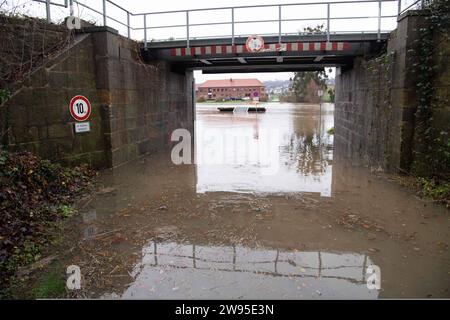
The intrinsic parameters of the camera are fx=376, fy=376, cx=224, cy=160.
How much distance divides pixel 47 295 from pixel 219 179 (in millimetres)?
5889

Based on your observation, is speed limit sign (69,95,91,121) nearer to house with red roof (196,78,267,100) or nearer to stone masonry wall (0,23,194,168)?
stone masonry wall (0,23,194,168)

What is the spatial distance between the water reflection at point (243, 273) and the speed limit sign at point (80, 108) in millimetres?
5021

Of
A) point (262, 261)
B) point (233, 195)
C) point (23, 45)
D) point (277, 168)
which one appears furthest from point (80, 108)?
point (262, 261)

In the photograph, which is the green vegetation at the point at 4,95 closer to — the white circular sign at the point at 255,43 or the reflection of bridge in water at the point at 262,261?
the reflection of bridge in water at the point at 262,261

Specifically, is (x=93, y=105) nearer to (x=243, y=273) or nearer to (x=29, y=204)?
(x=29, y=204)

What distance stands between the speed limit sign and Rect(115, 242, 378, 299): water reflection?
502 cm

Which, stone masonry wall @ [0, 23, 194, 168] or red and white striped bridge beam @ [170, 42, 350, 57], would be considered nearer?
stone masonry wall @ [0, 23, 194, 168]

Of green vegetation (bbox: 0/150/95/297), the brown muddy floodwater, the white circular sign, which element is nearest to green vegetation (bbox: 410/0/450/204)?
the brown muddy floodwater

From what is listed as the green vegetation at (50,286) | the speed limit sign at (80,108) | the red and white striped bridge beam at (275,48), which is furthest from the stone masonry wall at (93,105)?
the green vegetation at (50,286)

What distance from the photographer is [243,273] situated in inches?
175

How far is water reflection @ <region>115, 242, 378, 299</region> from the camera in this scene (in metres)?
3.98

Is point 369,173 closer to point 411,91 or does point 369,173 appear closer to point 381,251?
point 411,91

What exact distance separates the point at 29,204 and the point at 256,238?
3.71m

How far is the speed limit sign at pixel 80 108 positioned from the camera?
890 cm
